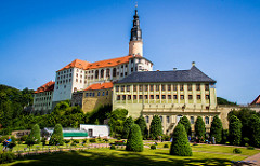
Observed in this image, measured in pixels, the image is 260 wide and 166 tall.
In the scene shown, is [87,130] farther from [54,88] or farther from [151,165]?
[54,88]

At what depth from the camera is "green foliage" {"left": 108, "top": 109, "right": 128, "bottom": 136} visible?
51500mm

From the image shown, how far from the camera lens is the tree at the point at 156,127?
4838cm

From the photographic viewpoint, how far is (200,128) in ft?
159

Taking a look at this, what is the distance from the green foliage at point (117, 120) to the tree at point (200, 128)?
17453 mm

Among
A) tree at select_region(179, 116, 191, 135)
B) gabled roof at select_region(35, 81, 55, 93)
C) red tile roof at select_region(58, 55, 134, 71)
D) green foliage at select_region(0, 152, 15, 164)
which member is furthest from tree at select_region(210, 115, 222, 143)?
gabled roof at select_region(35, 81, 55, 93)

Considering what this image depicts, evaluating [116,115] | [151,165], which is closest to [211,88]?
[116,115]

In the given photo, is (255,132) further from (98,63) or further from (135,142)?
(98,63)

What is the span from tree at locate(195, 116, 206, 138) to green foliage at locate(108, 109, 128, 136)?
1745 centimetres

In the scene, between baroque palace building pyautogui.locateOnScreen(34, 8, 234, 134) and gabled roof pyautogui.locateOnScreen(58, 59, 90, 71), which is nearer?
baroque palace building pyautogui.locateOnScreen(34, 8, 234, 134)

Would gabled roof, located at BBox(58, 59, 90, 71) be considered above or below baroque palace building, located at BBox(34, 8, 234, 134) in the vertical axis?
above

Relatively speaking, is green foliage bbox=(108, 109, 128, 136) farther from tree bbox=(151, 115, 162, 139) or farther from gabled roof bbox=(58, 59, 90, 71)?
gabled roof bbox=(58, 59, 90, 71)

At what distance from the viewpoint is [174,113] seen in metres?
53.4

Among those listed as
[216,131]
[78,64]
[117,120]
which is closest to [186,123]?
[216,131]

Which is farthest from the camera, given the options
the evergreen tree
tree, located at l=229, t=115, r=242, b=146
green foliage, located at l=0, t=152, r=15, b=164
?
tree, located at l=229, t=115, r=242, b=146
